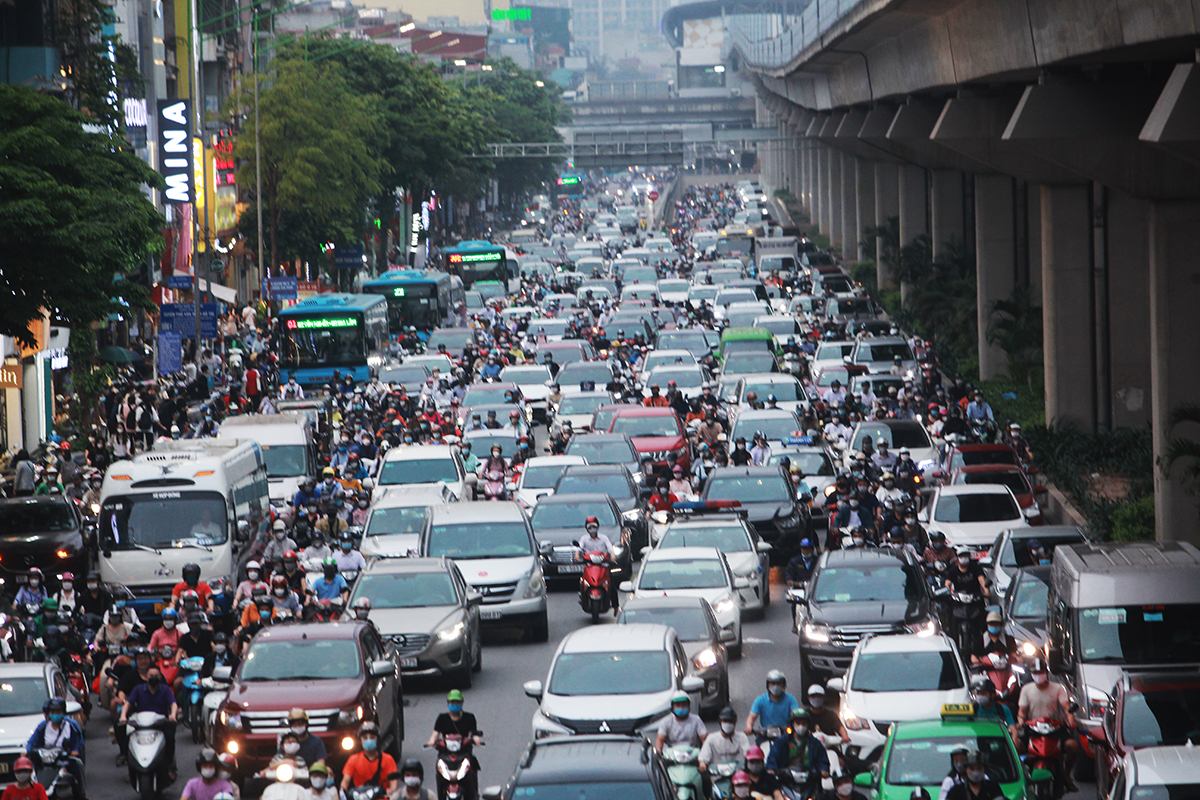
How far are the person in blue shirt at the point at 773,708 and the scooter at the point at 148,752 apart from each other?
514 centimetres

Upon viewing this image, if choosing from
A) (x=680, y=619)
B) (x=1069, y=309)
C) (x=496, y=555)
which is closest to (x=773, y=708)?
(x=680, y=619)

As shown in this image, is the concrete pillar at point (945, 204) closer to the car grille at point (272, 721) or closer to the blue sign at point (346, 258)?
the blue sign at point (346, 258)

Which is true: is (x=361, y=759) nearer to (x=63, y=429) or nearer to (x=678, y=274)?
(x=63, y=429)

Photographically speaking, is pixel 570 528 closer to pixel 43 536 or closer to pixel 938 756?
pixel 43 536

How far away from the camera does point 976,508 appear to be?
26906mm

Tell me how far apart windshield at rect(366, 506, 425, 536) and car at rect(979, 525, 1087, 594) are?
26.6 ft

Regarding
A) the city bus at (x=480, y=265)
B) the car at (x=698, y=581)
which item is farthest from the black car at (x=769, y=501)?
the city bus at (x=480, y=265)

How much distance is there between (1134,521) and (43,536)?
14953mm

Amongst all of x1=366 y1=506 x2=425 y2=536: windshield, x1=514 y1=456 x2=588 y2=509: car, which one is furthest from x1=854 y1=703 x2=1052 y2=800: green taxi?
x1=514 y1=456 x2=588 y2=509: car

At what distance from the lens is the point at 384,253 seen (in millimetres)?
101562

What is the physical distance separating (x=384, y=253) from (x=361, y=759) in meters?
87.2

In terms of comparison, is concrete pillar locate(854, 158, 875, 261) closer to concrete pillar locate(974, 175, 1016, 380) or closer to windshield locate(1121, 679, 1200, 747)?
concrete pillar locate(974, 175, 1016, 380)

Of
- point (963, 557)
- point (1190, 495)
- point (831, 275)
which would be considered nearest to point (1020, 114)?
point (1190, 495)

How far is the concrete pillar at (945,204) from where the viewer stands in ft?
211
